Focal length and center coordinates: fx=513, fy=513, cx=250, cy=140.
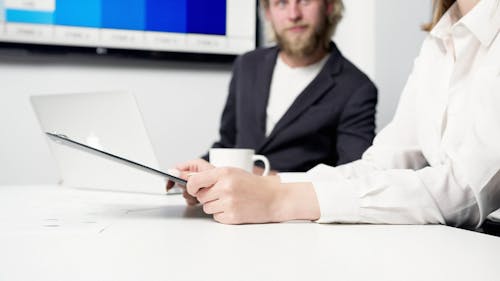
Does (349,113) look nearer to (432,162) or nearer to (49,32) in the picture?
(432,162)

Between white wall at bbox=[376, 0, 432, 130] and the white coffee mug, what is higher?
white wall at bbox=[376, 0, 432, 130]

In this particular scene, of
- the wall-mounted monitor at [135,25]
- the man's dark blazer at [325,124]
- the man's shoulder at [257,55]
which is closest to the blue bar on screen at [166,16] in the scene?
the wall-mounted monitor at [135,25]

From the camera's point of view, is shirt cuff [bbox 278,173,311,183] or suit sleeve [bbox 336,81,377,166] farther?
suit sleeve [bbox 336,81,377,166]

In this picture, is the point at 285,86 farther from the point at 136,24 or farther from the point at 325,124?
the point at 136,24

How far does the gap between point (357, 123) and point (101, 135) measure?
949 millimetres

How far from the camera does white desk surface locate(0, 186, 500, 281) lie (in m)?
0.42

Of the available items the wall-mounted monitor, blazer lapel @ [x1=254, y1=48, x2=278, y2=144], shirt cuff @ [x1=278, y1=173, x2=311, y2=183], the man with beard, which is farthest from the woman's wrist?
the wall-mounted monitor

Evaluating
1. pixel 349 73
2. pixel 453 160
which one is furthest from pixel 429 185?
pixel 349 73

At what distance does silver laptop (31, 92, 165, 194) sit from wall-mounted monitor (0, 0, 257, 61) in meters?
0.91

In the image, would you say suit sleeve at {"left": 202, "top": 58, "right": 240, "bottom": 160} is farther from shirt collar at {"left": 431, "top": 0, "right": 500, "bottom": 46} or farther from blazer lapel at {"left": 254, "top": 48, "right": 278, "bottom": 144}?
shirt collar at {"left": 431, "top": 0, "right": 500, "bottom": 46}

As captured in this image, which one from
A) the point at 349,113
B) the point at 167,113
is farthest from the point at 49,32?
the point at 349,113

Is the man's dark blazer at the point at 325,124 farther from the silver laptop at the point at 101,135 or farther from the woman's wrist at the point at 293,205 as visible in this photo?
the woman's wrist at the point at 293,205

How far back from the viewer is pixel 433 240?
0.58m

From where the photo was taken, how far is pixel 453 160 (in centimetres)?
74
